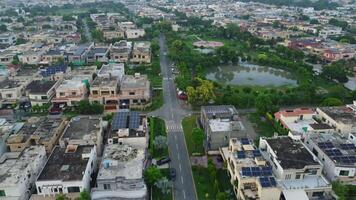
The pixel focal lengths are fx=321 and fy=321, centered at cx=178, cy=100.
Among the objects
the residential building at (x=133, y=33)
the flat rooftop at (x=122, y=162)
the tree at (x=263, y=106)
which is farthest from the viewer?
the residential building at (x=133, y=33)

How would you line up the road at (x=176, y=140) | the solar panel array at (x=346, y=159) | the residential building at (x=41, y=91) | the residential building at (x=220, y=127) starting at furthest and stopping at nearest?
the residential building at (x=41, y=91) < the residential building at (x=220, y=127) < the road at (x=176, y=140) < the solar panel array at (x=346, y=159)

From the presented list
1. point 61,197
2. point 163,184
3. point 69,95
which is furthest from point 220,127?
point 69,95

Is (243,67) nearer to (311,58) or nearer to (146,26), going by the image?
(311,58)

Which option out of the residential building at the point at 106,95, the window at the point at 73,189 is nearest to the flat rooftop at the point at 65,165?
the window at the point at 73,189

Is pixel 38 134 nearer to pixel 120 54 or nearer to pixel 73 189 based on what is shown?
pixel 73 189

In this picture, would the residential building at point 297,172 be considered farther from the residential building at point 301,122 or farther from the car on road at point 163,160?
the car on road at point 163,160

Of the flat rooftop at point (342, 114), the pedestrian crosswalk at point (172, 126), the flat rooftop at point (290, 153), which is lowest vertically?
the pedestrian crosswalk at point (172, 126)

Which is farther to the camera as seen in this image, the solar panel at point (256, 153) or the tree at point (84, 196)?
the solar panel at point (256, 153)
